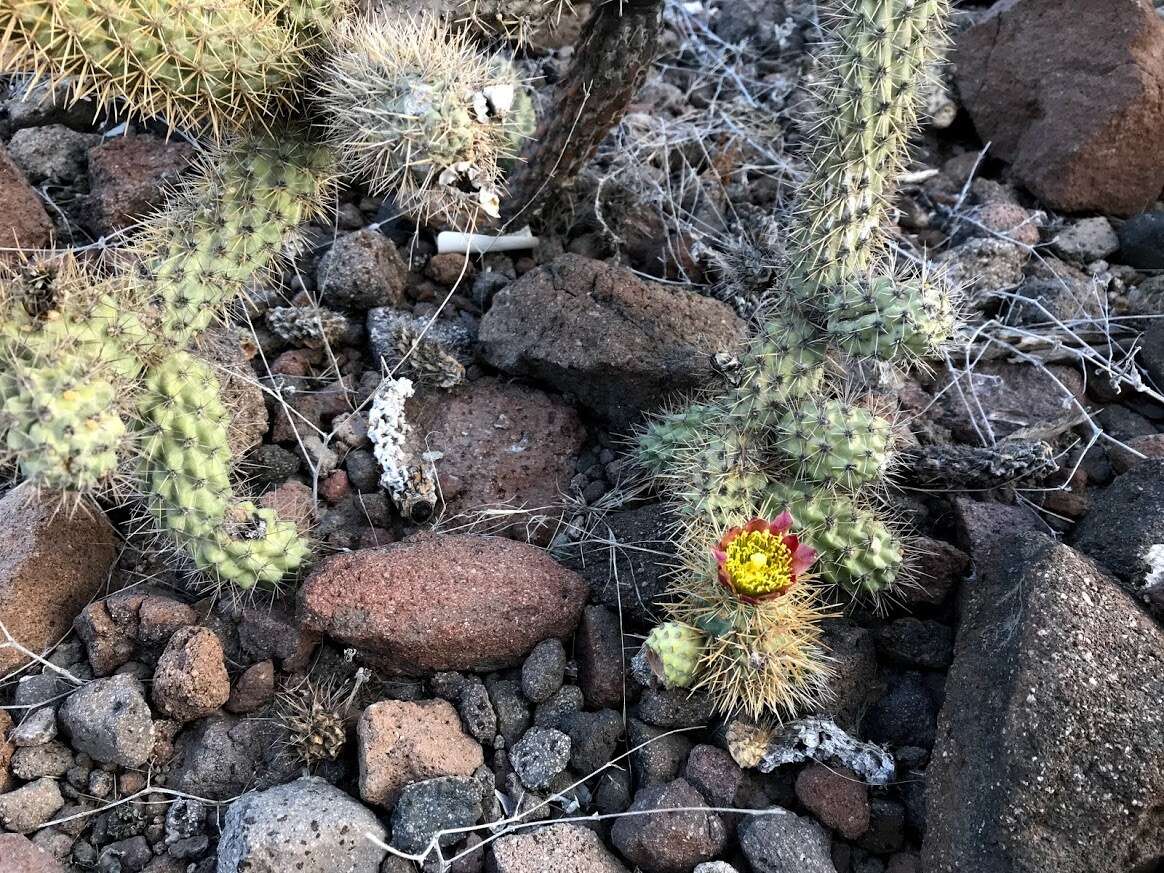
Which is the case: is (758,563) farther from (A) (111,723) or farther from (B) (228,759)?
(A) (111,723)

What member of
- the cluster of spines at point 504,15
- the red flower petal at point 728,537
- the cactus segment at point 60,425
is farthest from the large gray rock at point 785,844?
the cluster of spines at point 504,15

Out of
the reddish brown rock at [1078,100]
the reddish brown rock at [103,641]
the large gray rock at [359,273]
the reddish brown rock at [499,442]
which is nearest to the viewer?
the reddish brown rock at [103,641]

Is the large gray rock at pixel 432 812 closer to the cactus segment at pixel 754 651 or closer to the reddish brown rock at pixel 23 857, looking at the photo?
the cactus segment at pixel 754 651

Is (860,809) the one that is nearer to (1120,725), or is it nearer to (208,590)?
(1120,725)

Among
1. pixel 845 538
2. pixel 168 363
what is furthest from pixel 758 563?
pixel 168 363

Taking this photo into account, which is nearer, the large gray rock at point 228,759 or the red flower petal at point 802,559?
the red flower petal at point 802,559

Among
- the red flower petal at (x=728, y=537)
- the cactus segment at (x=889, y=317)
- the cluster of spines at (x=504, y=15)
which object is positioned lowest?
the red flower petal at (x=728, y=537)

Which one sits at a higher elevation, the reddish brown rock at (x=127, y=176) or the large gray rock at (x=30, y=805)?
the reddish brown rock at (x=127, y=176)

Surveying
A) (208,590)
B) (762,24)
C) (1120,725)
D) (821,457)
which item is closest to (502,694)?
(208,590)
